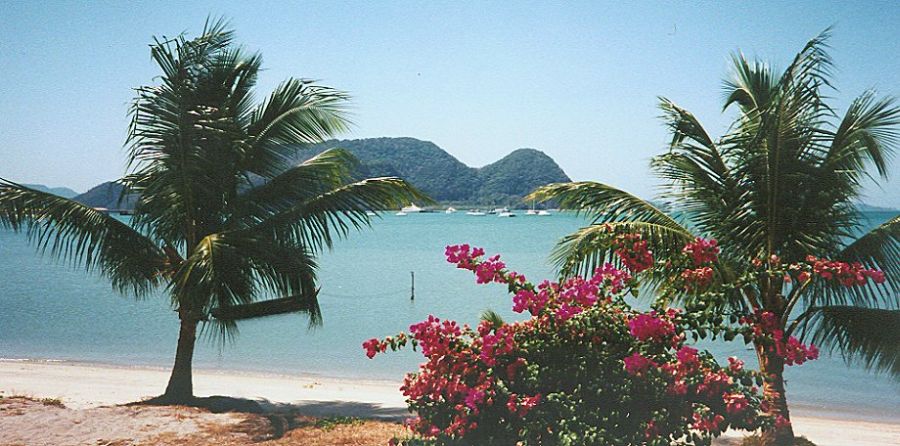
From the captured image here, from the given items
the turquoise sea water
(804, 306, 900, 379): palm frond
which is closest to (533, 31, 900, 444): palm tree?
(804, 306, 900, 379): palm frond

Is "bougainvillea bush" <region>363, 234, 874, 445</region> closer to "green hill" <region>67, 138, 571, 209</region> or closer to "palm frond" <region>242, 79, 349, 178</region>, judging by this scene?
"palm frond" <region>242, 79, 349, 178</region>

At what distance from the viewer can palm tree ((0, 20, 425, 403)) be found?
7160mm

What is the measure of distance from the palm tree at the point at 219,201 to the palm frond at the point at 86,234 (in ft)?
0.04

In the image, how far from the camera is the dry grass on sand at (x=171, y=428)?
19.5 feet

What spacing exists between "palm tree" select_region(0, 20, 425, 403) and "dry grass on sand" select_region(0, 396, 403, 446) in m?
1.12

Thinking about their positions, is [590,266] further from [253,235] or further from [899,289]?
[253,235]

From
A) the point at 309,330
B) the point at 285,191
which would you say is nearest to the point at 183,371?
the point at 285,191

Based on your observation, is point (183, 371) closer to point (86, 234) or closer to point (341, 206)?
point (86, 234)

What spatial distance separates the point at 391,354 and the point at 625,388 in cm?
1163

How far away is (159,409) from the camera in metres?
6.93

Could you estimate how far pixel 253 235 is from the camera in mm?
7293

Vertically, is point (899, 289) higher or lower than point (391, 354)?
higher

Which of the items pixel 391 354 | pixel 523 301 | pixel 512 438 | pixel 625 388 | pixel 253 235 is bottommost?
pixel 391 354

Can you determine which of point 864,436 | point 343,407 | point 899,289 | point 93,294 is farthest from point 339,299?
point 899,289
